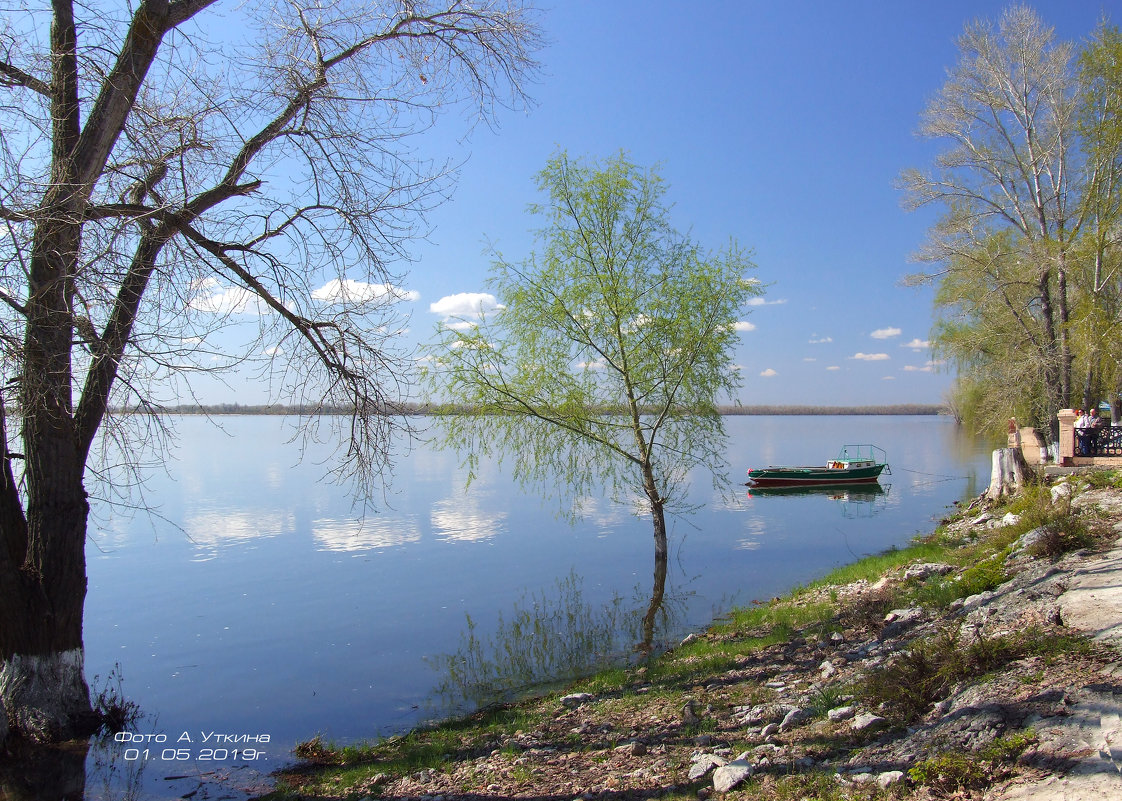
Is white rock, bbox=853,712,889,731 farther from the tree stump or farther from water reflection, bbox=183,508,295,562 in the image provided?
water reflection, bbox=183,508,295,562

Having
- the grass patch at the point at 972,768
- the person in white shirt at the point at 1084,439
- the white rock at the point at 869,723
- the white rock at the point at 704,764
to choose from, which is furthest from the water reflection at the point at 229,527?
the person in white shirt at the point at 1084,439

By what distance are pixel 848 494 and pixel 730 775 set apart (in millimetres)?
35449

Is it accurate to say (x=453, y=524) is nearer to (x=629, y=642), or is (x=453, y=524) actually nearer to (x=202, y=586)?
(x=202, y=586)

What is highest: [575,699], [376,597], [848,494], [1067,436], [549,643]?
[1067,436]

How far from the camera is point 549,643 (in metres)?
13.0

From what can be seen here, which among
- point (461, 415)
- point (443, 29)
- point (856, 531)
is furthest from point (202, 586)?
point (856, 531)

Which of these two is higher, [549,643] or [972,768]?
[972,768]

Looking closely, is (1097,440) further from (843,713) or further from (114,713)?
(114,713)

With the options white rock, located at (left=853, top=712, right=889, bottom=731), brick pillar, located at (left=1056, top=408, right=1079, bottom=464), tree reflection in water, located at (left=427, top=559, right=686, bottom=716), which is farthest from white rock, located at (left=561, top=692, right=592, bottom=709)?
brick pillar, located at (left=1056, top=408, right=1079, bottom=464)

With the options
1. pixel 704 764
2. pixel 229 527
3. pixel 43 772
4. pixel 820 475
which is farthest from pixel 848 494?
pixel 43 772

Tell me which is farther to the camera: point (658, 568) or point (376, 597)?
point (376, 597)

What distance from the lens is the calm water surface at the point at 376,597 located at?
1018 centimetres

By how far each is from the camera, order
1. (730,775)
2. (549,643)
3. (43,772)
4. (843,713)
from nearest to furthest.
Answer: (730,775) < (843,713) < (43,772) < (549,643)

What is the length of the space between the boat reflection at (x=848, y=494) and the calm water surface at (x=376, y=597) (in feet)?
1.23
